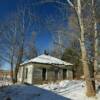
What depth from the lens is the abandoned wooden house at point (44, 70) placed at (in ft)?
93.9

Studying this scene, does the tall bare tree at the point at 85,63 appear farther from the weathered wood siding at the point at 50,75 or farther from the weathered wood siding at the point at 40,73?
the weathered wood siding at the point at 50,75

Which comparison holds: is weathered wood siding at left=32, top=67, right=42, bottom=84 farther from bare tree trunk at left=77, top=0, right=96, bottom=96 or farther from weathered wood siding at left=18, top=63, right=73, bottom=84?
bare tree trunk at left=77, top=0, right=96, bottom=96

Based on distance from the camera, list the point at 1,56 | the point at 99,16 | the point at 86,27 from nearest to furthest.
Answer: the point at 86,27 < the point at 99,16 < the point at 1,56

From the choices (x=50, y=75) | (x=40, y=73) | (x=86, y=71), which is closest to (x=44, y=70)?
(x=40, y=73)

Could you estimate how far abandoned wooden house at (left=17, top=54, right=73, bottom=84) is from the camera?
28.6 meters

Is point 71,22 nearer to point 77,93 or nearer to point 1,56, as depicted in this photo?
point 77,93

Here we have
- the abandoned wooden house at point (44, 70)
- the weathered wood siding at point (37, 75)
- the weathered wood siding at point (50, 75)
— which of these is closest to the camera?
the weathered wood siding at point (37, 75)

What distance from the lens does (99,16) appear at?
15422mm

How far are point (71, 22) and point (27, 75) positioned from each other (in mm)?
14393

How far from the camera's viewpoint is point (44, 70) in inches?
1160

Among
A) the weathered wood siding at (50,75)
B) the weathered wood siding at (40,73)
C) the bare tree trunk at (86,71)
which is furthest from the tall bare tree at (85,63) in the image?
the weathered wood siding at (50,75)

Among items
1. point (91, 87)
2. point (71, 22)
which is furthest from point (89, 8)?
point (91, 87)

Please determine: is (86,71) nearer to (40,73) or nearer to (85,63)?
(85,63)

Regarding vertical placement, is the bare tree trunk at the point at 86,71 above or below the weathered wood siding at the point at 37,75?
above
